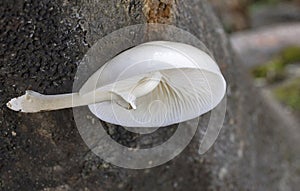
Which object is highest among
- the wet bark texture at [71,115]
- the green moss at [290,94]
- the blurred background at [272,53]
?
the wet bark texture at [71,115]

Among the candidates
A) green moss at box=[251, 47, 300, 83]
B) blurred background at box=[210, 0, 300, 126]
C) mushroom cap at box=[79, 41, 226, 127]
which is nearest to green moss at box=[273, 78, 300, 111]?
blurred background at box=[210, 0, 300, 126]

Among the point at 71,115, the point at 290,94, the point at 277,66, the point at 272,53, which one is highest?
the point at 71,115

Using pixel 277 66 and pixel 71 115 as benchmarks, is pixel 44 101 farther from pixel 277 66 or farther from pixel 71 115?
pixel 277 66

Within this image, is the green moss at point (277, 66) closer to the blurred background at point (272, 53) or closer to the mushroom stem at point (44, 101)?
the blurred background at point (272, 53)

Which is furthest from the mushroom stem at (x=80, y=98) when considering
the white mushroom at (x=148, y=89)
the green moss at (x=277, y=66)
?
the green moss at (x=277, y=66)

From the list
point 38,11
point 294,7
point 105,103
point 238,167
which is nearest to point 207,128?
point 238,167

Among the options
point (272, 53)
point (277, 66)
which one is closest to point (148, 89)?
point (277, 66)

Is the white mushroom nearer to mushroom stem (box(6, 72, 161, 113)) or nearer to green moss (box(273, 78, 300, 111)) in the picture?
mushroom stem (box(6, 72, 161, 113))
